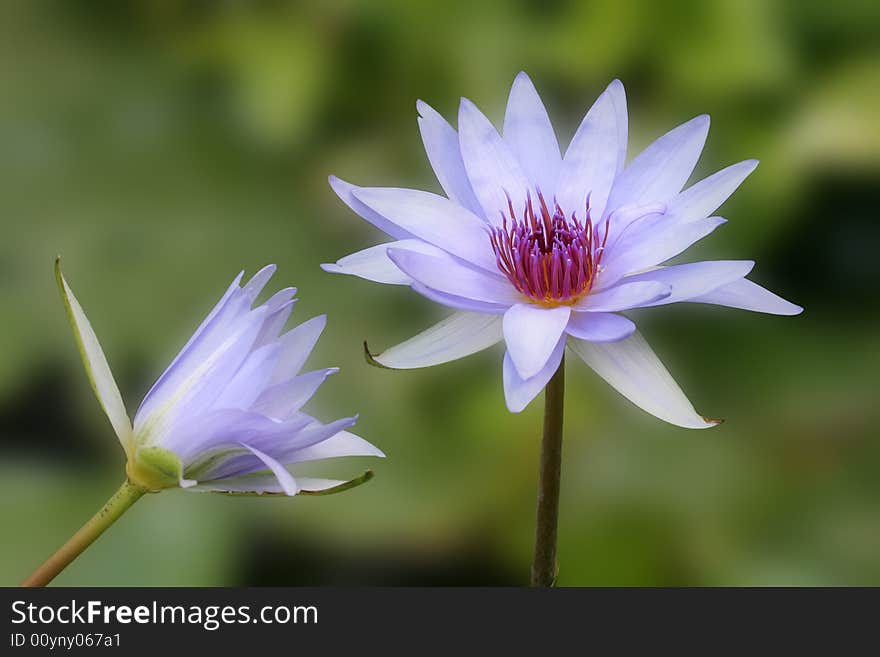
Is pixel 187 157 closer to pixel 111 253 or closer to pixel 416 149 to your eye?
pixel 111 253

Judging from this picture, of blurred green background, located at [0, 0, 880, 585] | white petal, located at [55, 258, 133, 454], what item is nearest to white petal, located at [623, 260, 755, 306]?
white petal, located at [55, 258, 133, 454]

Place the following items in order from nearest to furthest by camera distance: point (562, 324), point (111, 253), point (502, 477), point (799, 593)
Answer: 1. point (562, 324)
2. point (799, 593)
3. point (502, 477)
4. point (111, 253)

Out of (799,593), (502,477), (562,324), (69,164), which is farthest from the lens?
(69,164)

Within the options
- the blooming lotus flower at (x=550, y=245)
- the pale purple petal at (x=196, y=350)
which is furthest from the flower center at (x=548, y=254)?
the pale purple petal at (x=196, y=350)

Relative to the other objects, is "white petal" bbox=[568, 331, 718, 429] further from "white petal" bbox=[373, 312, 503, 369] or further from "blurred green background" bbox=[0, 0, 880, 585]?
"blurred green background" bbox=[0, 0, 880, 585]

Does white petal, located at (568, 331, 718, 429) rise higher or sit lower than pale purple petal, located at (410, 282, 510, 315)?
lower

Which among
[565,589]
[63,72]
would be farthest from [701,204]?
[63,72]

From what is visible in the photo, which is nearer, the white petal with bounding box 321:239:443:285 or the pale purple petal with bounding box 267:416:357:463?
the pale purple petal with bounding box 267:416:357:463

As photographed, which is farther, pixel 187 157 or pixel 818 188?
pixel 187 157

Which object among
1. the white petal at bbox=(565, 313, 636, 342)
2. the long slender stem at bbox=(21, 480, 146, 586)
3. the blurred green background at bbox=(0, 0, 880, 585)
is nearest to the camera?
the long slender stem at bbox=(21, 480, 146, 586)
